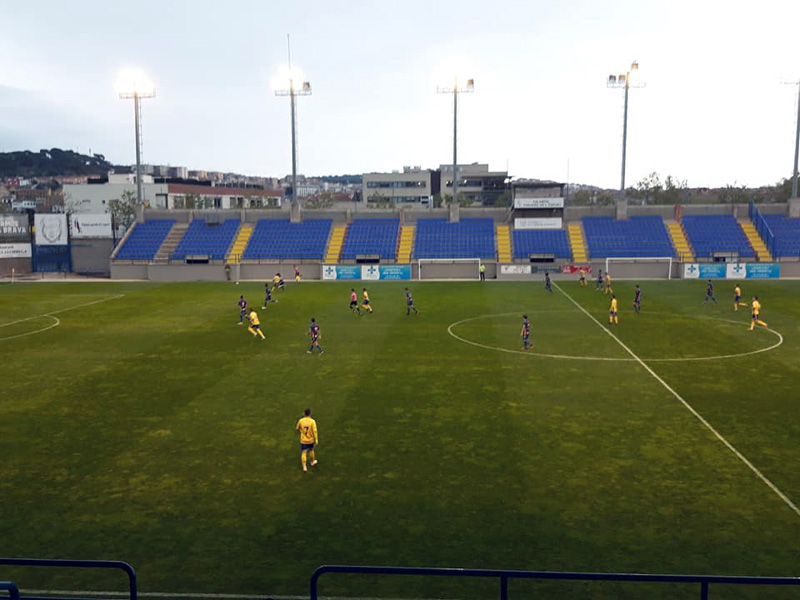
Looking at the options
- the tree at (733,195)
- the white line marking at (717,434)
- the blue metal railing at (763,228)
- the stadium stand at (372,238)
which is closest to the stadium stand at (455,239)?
the stadium stand at (372,238)

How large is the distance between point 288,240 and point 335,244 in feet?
16.1

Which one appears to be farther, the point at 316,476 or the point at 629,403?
the point at 629,403

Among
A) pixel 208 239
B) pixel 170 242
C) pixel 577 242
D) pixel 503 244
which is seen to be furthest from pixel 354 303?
pixel 170 242

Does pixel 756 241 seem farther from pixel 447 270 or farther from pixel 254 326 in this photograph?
pixel 254 326

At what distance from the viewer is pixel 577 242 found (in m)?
64.8

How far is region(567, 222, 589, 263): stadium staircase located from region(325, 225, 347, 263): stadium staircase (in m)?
22.9

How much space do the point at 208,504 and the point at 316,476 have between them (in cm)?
248

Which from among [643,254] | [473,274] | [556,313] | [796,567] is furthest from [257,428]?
[643,254]

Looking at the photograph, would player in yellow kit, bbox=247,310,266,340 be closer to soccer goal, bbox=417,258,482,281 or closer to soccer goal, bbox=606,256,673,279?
soccer goal, bbox=417,258,482,281

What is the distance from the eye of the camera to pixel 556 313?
127 feet

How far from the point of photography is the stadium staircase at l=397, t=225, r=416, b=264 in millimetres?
63638

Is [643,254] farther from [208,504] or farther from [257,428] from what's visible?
[208,504]

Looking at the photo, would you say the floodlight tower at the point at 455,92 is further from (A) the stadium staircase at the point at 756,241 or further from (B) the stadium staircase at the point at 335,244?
(A) the stadium staircase at the point at 756,241

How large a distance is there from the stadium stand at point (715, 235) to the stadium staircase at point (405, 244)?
2717 centimetres
